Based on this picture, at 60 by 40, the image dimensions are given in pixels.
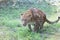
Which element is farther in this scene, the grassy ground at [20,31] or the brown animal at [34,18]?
the brown animal at [34,18]

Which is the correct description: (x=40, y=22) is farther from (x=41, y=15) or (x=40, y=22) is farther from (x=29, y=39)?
(x=29, y=39)

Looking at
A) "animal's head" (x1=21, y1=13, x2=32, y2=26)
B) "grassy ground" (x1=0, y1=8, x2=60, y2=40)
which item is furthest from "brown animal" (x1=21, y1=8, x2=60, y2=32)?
"grassy ground" (x1=0, y1=8, x2=60, y2=40)

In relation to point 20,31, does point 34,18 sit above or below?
above

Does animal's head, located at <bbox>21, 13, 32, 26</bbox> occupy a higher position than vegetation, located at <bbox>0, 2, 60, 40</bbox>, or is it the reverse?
animal's head, located at <bbox>21, 13, 32, 26</bbox>

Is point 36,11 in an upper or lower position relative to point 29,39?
upper

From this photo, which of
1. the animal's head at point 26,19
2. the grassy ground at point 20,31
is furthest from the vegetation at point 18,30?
the animal's head at point 26,19

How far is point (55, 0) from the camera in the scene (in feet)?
52.1

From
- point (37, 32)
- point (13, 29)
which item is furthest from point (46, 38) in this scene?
point (13, 29)

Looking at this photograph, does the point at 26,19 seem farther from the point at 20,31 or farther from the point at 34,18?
the point at 20,31

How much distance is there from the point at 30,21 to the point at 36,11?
374mm

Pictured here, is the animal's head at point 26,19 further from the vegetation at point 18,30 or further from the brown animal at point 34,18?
the vegetation at point 18,30

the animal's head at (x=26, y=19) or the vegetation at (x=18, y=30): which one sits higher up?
the animal's head at (x=26, y=19)

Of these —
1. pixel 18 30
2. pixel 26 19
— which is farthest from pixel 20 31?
pixel 26 19

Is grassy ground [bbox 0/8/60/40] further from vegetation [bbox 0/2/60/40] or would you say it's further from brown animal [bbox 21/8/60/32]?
brown animal [bbox 21/8/60/32]
